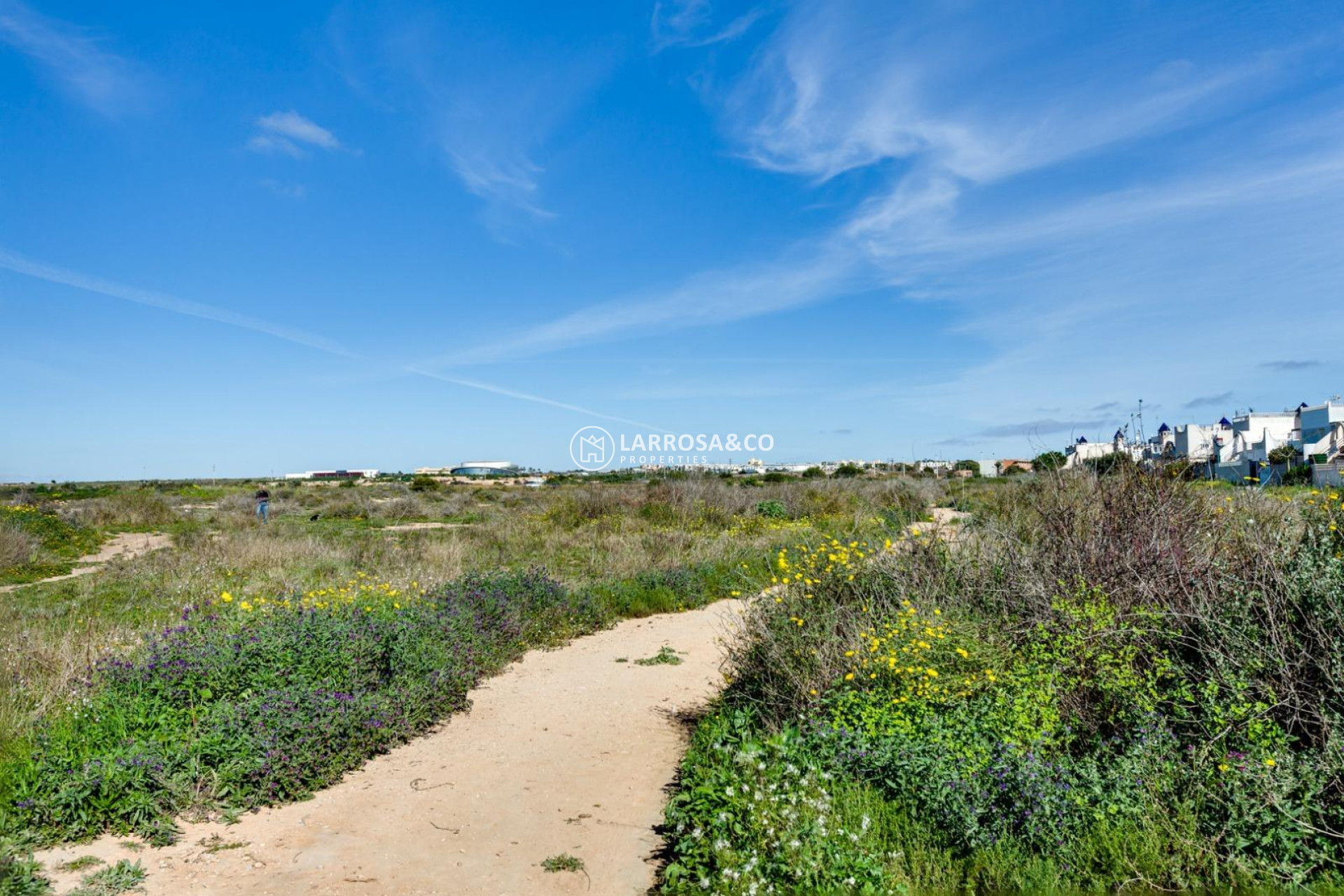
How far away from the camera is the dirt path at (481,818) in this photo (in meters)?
4.26

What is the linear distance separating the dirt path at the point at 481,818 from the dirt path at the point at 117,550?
40.7ft

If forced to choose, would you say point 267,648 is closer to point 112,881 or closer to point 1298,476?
point 112,881

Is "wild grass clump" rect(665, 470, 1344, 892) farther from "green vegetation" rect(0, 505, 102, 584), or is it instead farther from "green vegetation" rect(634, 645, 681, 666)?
"green vegetation" rect(0, 505, 102, 584)

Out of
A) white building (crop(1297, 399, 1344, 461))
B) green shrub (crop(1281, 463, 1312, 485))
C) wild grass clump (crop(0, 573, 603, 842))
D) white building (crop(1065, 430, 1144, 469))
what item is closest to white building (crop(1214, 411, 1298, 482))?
white building (crop(1297, 399, 1344, 461))

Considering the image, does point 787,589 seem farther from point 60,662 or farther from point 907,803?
point 60,662

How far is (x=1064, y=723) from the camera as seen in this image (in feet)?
15.3

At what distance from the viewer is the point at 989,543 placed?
22.5 ft

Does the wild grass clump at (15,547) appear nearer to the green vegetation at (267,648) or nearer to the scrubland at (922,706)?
the green vegetation at (267,648)

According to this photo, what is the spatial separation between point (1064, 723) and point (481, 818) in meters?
3.71

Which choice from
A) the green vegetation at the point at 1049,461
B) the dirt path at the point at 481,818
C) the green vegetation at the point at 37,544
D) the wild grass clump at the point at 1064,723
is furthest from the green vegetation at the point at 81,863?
the green vegetation at the point at 37,544

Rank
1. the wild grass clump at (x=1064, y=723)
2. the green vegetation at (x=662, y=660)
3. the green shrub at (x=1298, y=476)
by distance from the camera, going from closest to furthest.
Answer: the wild grass clump at (x=1064, y=723) < the green vegetation at (x=662, y=660) < the green shrub at (x=1298, y=476)

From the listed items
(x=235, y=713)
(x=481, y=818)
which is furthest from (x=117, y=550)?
(x=481, y=818)

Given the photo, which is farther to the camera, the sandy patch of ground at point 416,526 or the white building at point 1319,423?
the white building at point 1319,423

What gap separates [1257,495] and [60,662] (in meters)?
10.9
